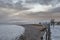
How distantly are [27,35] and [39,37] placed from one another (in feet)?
1.01

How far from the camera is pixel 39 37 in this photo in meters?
4.16

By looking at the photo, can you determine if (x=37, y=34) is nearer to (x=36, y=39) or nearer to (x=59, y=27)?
(x=36, y=39)

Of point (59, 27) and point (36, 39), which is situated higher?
point (36, 39)

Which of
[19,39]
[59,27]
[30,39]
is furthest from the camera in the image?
[59,27]

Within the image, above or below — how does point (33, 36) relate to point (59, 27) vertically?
above

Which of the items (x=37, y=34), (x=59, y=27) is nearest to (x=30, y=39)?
(x=37, y=34)

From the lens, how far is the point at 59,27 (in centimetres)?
3419

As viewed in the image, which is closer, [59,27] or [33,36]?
[33,36]

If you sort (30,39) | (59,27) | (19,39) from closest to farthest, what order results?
(30,39), (19,39), (59,27)

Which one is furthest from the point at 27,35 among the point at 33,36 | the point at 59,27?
the point at 59,27

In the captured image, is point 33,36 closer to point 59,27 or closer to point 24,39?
point 24,39

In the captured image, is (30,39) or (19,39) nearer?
(30,39)

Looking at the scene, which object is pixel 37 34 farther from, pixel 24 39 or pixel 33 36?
pixel 24 39

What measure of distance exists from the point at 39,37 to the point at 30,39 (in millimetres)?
307
